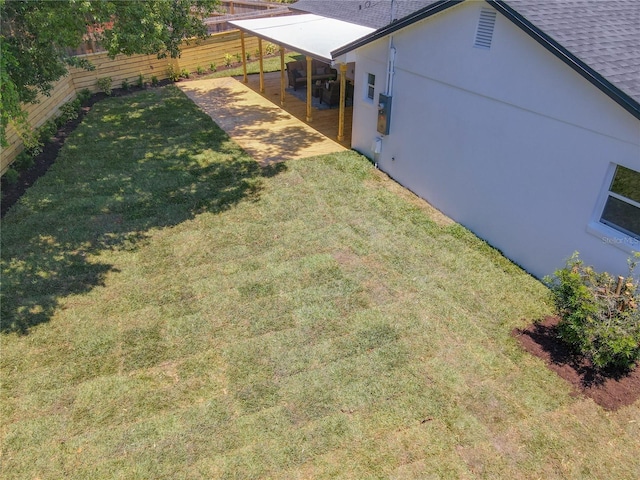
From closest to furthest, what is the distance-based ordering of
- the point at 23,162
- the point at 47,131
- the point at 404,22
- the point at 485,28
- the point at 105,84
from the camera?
1. the point at 485,28
2. the point at 404,22
3. the point at 23,162
4. the point at 47,131
5. the point at 105,84

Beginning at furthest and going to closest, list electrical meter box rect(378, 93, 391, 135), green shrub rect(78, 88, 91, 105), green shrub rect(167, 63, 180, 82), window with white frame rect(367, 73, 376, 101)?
1. green shrub rect(167, 63, 180, 82)
2. green shrub rect(78, 88, 91, 105)
3. window with white frame rect(367, 73, 376, 101)
4. electrical meter box rect(378, 93, 391, 135)

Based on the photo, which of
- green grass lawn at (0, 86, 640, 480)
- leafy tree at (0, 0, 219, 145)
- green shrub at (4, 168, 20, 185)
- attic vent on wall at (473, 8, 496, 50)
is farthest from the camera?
green shrub at (4, 168, 20, 185)

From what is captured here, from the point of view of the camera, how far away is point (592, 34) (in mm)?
7270

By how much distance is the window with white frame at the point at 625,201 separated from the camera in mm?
6855

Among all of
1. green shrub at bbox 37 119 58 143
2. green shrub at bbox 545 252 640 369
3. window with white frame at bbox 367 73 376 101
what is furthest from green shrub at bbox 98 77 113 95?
green shrub at bbox 545 252 640 369

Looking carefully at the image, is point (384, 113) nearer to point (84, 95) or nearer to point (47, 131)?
point (47, 131)

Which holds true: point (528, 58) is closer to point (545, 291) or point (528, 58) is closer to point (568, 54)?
point (568, 54)

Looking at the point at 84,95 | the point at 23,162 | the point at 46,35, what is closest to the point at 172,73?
the point at 84,95

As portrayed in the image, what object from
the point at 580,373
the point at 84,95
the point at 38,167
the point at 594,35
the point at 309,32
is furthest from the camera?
the point at 84,95

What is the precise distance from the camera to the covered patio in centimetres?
1359

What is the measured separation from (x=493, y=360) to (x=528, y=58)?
5017 millimetres

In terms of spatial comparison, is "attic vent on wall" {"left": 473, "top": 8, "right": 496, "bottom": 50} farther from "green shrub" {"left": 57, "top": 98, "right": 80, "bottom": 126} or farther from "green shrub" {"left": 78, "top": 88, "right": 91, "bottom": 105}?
"green shrub" {"left": 78, "top": 88, "right": 91, "bottom": 105}

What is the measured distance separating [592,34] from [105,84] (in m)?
16.8

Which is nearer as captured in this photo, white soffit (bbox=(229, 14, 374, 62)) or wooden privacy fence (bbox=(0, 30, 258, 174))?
white soffit (bbox=(229, 14, 374, 62))
